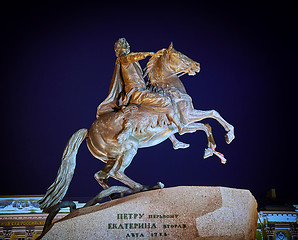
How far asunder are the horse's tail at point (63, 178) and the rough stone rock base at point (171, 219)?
0.52 metres

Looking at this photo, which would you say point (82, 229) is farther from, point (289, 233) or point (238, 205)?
point (289, 233)

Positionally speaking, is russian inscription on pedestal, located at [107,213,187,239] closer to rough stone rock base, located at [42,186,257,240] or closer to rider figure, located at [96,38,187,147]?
rough stone rock base, located at [42,186,257,240]

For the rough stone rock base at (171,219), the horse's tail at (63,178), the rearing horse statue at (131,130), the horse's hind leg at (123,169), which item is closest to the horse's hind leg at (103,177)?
the rearing horse statue at (131,130)

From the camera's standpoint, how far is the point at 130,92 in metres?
3.90

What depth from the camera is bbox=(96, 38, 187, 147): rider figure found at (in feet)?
12.3

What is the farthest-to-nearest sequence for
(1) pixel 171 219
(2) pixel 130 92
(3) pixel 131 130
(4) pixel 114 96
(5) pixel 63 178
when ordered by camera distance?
(4) pixel 114 96
(2) pixel 130 92
(3) pixel 131 130
(5) pixel 63 178
(1) pixel 171 219

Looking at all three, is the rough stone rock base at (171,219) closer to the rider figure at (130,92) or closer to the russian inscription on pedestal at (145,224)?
the russian inscription on pedestal at (145,224)

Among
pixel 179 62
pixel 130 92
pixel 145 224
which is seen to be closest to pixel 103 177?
pixel 145 224

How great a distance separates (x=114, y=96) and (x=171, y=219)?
178 centimetres

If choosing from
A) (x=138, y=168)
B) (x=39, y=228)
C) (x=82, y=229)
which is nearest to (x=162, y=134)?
(x=82, y=229)

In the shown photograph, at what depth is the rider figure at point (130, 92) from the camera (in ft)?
12.3

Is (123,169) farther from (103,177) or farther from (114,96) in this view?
(114,96)

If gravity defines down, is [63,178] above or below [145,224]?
above

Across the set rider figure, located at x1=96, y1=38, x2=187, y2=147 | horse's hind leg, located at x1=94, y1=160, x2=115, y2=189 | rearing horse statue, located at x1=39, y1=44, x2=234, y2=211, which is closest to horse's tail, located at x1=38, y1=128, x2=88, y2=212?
rearing horse statue, located at x1=39, y1=44, x2=234, y2=211
